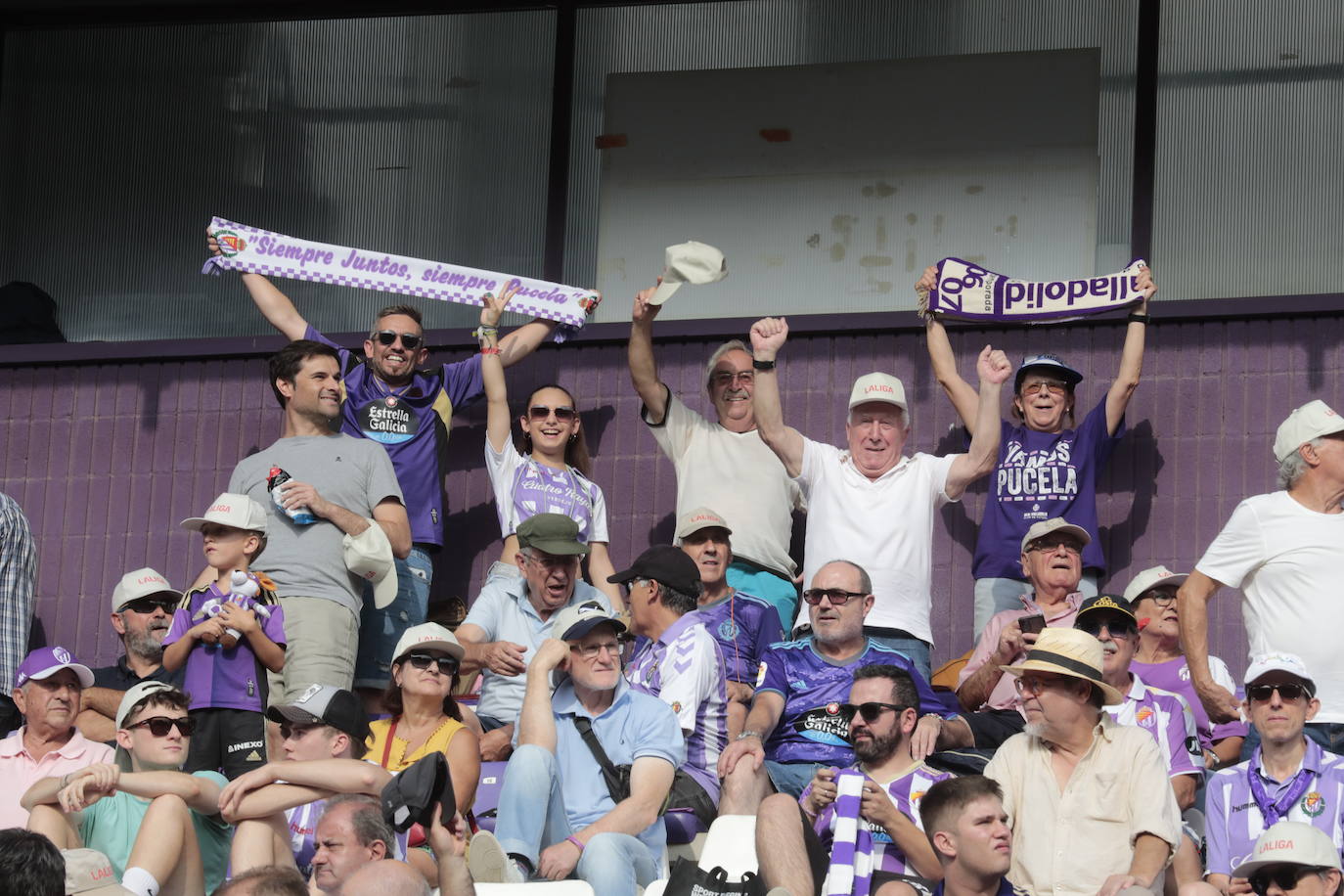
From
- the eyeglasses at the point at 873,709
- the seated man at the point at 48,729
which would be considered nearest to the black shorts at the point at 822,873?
the eyeglasses at the point at 873,709

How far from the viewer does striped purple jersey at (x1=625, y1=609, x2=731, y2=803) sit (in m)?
9.18

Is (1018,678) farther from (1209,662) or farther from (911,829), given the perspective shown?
(1209,662)

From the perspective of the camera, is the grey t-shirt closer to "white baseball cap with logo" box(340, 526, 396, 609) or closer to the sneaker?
→ "white baseball cap with logo" box(340, 526, 396, 609)

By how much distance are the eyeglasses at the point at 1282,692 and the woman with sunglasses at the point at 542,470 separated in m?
3.51

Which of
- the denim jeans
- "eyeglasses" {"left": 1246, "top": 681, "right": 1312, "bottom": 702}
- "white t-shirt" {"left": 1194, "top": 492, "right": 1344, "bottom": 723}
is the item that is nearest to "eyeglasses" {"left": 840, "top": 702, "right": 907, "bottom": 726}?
the denim jeans

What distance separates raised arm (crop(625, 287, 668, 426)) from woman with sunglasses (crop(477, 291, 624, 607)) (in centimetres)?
38

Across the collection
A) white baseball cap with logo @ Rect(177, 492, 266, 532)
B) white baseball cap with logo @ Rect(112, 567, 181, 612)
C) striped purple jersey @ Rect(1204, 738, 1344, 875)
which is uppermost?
white baseball cap with logo @ Rect(177, 492, 266, 532)

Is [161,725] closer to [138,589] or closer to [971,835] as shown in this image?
[138,589]

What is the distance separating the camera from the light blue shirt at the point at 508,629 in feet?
33.0

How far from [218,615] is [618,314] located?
13.6 feet

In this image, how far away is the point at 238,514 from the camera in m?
9.94

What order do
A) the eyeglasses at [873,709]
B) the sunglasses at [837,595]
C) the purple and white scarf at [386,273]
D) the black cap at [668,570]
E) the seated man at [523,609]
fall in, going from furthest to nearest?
the purple and white scarf at [386,273] < the seated man at [523,609] < the black cap at [668,570] < the sunglasses at [837,595] < the eyeglasses at [873,709]

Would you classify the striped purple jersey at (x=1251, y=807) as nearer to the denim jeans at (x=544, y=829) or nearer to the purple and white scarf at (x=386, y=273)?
the denim jeans at (x=544, y=829)

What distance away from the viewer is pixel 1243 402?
11.8m
